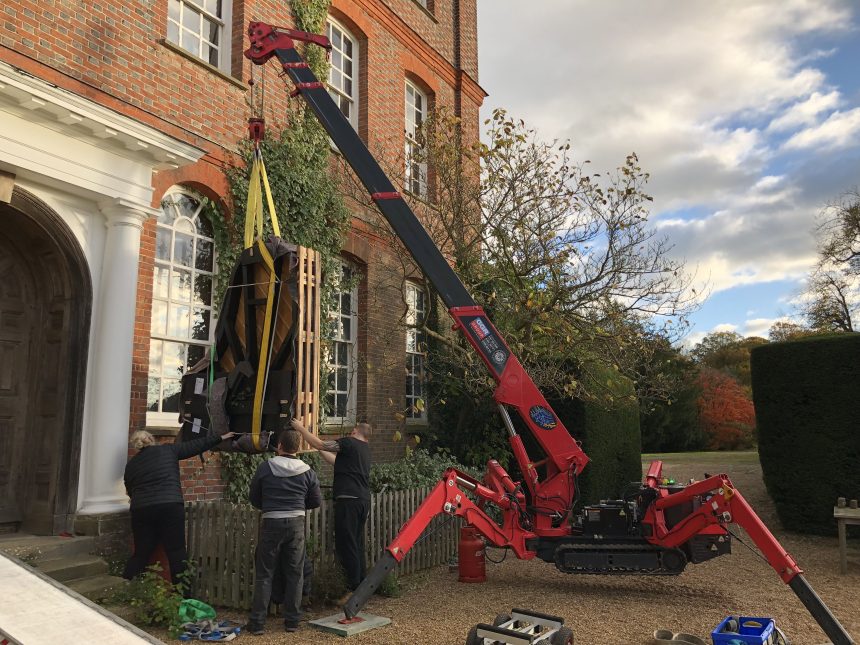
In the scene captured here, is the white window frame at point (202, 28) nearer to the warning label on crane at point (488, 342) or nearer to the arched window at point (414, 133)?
the arched window at point (414, 133)

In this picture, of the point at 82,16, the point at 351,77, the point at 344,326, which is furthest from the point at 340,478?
the point at 351,77

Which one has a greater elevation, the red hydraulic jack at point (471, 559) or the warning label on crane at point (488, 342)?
the warning label on crane at point (488, 342)

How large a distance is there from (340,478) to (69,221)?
3.82 metres

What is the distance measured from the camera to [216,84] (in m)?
9.12

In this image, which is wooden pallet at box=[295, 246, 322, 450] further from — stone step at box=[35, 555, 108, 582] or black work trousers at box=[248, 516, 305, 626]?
stone step at box=[35, 555, 108, 582]

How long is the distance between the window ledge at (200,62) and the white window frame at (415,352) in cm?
502

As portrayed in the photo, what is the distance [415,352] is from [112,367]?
6792mm

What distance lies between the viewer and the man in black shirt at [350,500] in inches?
278

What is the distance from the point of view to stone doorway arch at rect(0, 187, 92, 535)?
7.10 meters

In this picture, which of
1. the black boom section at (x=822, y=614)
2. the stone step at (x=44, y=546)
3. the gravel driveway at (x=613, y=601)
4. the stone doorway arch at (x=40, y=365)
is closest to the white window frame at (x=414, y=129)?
the stone doorway arch at (x=40, y=365)

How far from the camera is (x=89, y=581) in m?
6.31

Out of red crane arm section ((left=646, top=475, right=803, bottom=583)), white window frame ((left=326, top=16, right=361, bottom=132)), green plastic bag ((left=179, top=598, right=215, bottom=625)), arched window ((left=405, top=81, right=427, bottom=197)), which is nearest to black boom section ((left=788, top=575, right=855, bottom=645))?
red crane arm section ((left=646, top=475, right=803, bottom=583))

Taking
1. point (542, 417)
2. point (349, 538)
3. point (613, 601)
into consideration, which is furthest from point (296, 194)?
point (613, 601)

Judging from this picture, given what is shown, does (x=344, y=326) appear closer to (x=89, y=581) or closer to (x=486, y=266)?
(x=486, y=266)
